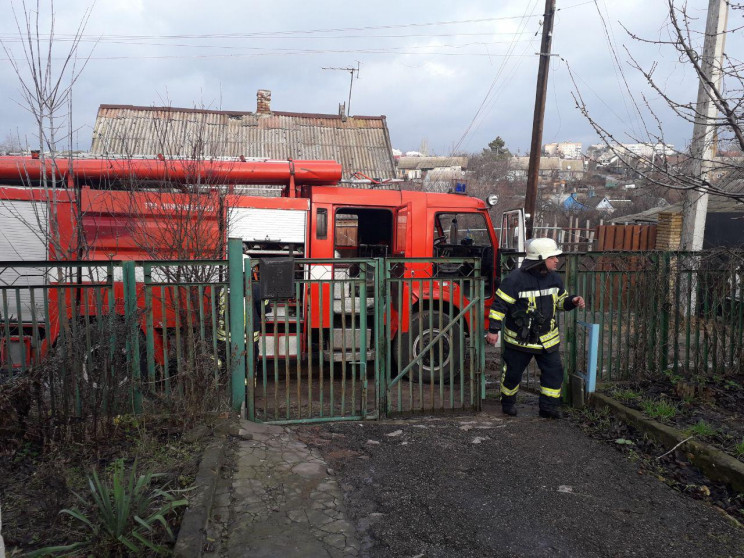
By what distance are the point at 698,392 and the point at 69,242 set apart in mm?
6562

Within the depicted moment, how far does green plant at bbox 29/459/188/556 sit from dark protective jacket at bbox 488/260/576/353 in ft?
10.9

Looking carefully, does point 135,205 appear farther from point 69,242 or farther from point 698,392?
point 698,392

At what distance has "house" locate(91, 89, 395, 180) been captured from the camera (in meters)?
18.0

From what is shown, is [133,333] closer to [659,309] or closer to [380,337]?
[380,337]

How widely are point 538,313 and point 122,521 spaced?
3.82 metres

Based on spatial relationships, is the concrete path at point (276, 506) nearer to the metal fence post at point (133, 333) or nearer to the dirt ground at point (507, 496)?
the dirt ground at point (507, 496)

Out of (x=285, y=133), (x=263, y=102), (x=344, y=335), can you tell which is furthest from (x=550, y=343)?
(x=263, y=102)

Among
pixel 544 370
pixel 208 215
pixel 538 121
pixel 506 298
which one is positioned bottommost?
pixel 544 370

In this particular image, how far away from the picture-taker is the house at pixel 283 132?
18031mm

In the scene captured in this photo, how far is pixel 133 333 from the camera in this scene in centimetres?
439

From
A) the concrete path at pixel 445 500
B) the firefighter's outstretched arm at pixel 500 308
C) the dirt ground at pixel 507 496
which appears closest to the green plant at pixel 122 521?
the concrete path at pixel 445 500

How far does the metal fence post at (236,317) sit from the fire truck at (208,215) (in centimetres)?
91

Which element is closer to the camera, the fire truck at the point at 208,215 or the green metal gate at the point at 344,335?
the green metal gate at the point at 344,335

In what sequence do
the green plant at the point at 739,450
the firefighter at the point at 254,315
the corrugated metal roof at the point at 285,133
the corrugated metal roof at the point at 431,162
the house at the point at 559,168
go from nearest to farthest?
1. the green plant at the point at 739,450
2. the firefighter at the point at 254,315
3. the corrugated metal roof at the point at 285,133
4. the house at the point at 559,168
5. the corrugated metal roof at the point at 431,162
